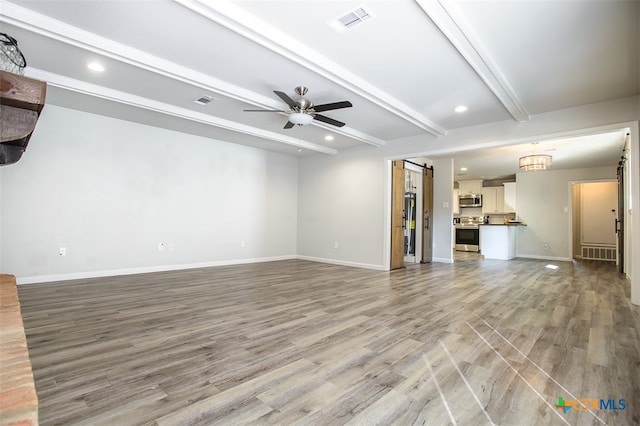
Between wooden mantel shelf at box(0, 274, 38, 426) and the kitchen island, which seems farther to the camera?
the kitchen island

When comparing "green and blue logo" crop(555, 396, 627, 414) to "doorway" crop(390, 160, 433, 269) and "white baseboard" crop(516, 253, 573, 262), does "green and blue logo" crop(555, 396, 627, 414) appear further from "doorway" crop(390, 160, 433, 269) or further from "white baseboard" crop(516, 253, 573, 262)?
"white baseboard" crop(516, 253, 573, 262)

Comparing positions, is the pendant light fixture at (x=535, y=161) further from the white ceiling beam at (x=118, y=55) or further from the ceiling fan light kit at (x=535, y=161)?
the white ceiling beam at (x=118, y=55)

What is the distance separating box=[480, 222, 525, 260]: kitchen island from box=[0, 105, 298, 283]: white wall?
592 centimetres

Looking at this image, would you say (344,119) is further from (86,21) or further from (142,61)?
(86,21)

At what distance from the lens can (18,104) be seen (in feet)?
2.36

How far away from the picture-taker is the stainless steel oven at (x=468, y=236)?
10273 mm

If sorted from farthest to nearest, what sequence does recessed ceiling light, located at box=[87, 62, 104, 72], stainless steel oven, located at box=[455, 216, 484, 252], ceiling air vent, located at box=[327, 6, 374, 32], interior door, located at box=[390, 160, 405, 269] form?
stainless steel oven, located at box=[455, 216, 484, 252], interior door, located at box=[390, 160, 405, 269], recessed ceiling light, located at box=[87, 62, 104, 72], ceiling air vent, located at box=[327, 6, 374, 32]

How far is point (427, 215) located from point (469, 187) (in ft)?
14.2

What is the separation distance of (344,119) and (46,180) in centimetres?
458

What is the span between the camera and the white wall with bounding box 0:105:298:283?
457 centimetres

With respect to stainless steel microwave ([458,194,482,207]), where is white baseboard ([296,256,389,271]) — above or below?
below

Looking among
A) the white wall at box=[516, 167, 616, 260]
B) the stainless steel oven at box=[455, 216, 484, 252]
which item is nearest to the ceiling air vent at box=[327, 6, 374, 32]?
the white wall at box=[516, 167, 616, 260]

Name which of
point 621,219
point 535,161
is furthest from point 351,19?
point 621,219

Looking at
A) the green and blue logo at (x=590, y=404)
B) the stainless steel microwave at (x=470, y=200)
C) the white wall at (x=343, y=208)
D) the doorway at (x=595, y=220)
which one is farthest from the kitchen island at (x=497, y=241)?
the green and blue logo at (x=590, y=404)
